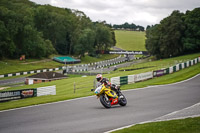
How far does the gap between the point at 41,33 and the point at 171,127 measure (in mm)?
83493

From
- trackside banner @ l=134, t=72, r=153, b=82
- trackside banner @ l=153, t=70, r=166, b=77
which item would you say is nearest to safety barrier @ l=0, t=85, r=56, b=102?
trackside banner @ l=134, t=72, r=153, b=82

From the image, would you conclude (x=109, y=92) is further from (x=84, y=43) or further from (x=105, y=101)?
(x=84, y=43)

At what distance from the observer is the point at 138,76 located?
3309 centimetres

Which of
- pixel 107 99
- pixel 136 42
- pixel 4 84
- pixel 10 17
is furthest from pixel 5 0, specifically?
pixel 136 42

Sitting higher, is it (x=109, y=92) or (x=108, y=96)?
(x=109, y=92)

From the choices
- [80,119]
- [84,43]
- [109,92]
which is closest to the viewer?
[80,119]

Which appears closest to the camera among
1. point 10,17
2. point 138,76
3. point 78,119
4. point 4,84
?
point 78,119

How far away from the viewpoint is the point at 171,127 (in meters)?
9.36

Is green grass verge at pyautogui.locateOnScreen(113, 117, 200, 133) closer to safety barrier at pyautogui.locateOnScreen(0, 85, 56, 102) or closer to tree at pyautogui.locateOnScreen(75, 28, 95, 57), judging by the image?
safety barrier at pyautogui.locateOnScreen(0, 85, 56, 102)

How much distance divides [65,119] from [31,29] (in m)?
71.1

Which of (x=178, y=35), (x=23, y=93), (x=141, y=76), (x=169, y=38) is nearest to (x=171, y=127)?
(x=23, y=93)

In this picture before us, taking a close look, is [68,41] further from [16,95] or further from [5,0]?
[16,95]

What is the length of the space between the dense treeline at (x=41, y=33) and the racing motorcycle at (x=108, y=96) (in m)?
61.0

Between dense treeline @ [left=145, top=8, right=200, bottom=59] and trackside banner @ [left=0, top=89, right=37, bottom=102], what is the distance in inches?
2428
